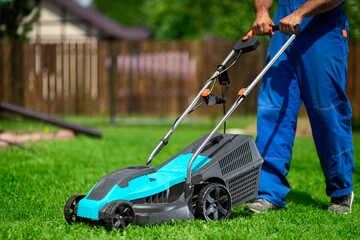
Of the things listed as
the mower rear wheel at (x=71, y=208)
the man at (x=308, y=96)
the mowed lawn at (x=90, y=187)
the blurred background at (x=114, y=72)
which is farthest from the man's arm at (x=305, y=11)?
the blurred background at (x=114, y=72)

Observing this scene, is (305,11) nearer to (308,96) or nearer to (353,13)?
(308,96)

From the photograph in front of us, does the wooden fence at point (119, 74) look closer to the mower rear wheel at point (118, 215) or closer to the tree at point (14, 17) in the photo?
the tree at point (14, 17)

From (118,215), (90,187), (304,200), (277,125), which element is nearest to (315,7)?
(277,125)

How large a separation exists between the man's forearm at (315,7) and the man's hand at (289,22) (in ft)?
0.09

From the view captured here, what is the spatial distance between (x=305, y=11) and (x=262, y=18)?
312mm

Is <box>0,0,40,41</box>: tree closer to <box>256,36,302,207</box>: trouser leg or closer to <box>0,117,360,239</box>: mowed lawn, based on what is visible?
<box>0,117,360,239</box>: mowed lawn

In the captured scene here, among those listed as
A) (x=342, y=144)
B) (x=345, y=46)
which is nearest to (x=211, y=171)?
(x=342, y=144)

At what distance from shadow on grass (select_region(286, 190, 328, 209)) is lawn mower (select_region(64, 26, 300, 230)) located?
2.28 ft

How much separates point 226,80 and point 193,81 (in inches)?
332

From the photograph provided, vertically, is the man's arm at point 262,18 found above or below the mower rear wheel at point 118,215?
above

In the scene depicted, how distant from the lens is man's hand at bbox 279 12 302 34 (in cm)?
333

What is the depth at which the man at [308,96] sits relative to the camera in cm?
342

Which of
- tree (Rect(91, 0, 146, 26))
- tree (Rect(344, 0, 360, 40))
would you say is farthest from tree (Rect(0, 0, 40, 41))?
tree (Rect(91, 0, 146, 26))

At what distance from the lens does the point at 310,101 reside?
3.48m
